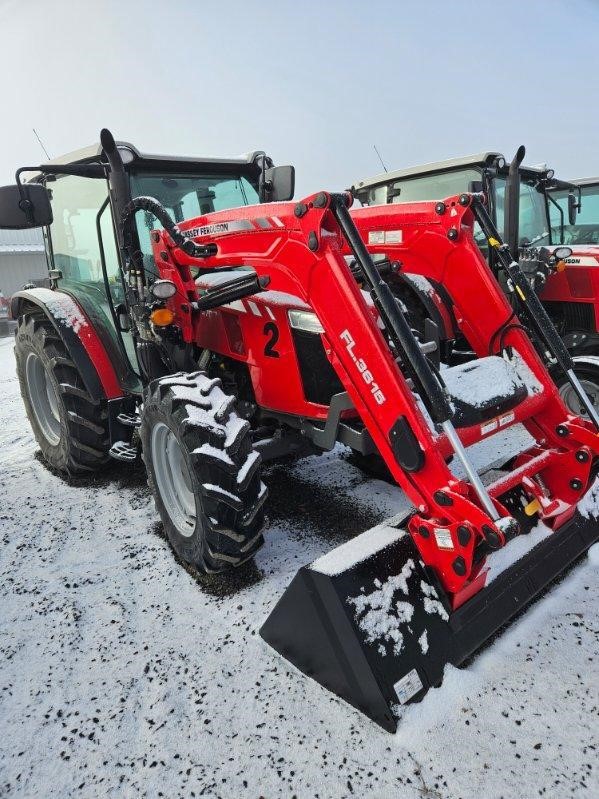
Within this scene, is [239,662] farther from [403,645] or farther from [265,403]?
[265,403]

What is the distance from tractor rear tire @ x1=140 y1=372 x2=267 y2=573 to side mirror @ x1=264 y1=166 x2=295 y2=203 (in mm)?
1684

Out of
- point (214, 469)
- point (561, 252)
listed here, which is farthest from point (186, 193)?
point (561, 252)

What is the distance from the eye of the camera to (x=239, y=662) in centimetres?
212

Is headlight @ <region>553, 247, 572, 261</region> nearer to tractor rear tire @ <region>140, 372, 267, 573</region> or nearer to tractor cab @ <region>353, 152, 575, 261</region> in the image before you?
tractor cab @ <region>353, 152, 575, 261</region>

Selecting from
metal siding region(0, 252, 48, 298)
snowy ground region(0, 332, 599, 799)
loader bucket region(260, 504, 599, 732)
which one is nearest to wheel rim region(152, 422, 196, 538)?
snowy ground region(0, 332, 599, 799)

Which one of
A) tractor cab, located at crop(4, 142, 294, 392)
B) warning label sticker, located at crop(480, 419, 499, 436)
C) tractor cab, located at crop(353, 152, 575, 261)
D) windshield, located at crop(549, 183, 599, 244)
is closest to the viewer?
warning label sticker, located at crop(480, 419, 499, 436)

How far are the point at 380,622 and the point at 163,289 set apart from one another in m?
1.92

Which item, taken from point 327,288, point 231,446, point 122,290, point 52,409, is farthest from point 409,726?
point 52,409

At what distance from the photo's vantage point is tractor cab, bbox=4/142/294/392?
127 inches

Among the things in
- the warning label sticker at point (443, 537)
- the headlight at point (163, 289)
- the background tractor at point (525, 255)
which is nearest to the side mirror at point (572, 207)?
the background tractor at point (525, 255)

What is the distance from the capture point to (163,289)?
2.77 m

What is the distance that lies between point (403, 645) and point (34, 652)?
1.58 meters

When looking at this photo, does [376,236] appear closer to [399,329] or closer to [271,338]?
[271,338]

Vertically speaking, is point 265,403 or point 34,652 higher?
point 265,403
